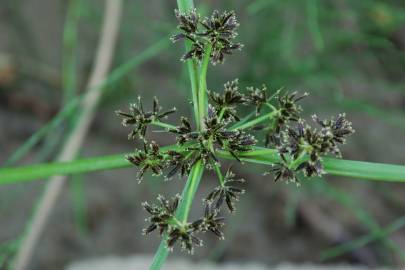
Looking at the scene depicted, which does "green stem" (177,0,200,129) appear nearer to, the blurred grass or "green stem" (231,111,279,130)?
"green stem" (231,111,279,130)

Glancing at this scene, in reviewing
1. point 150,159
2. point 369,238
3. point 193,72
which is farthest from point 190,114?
point 150,159

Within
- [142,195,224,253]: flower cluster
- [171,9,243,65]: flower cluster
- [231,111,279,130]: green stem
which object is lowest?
[142,195,224,253]: flower cluster

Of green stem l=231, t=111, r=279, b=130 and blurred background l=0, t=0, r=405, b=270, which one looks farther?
blurred background l=0, t=0, r=405, b=270

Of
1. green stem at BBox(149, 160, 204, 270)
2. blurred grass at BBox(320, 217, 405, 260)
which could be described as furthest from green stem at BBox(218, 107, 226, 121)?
blurred grass at BBox(320, 217, 405, 260)

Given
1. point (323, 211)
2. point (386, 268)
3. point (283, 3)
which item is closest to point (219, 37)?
point (283, 3)

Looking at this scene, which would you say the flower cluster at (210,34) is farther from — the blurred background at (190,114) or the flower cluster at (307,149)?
the blurred background at (190,114)

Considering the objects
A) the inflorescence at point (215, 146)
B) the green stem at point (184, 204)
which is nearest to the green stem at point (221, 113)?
the inflorescence at point (215, 146)
